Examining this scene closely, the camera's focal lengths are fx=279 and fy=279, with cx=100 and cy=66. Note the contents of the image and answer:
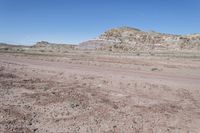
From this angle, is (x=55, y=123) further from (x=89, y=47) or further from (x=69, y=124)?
(x=89, y=47)

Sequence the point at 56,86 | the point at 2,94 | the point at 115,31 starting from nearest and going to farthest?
→ the point at 2,94 → the point at 56,86 → the point at 115,31

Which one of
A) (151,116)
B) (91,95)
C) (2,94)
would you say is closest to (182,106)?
(151,116)

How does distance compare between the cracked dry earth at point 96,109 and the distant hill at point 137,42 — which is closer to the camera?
the cracked dry earth at point 96,109

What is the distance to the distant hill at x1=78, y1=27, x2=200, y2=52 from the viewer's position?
107m

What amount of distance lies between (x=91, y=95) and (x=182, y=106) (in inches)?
171

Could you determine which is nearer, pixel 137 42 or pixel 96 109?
pixel 96 109

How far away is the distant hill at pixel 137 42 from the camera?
106562 millimetres

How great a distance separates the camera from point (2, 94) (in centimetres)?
1325

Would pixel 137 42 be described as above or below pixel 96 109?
above

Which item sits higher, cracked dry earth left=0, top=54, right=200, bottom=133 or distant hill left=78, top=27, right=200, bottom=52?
distant hill left=78, top=27, right=200, bottom=52

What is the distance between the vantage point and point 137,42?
4737 inches

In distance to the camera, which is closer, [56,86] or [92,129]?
[92,129]

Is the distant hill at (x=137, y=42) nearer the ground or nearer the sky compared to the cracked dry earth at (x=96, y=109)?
nearer the sky

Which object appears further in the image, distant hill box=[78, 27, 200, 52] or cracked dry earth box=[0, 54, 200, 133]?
distant hill box=[78, 27, 200, 52]
